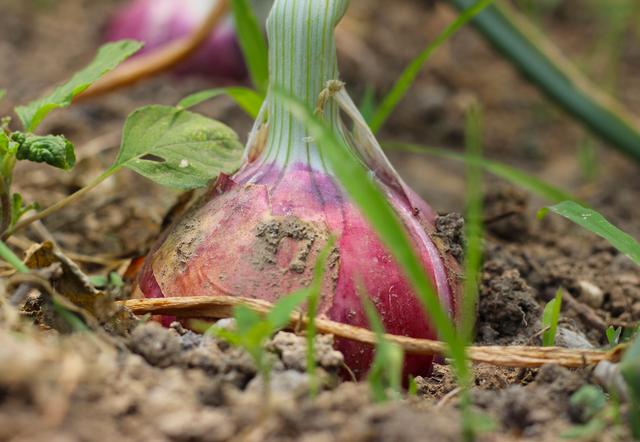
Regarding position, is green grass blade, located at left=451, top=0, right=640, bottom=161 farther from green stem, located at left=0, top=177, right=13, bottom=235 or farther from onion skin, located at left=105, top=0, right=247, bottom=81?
green stem, located at left=0, top=177, right=13, bottom=235

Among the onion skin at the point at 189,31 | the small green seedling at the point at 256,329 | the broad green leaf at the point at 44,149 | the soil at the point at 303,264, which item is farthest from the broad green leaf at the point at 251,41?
the onion skin at the point at 189,31

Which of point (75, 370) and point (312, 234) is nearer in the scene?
point (75, 370)

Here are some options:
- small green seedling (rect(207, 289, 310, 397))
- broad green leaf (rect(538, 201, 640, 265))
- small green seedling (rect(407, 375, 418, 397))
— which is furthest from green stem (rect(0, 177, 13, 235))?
broad green leaf (rect(538, 201, 640, 265))

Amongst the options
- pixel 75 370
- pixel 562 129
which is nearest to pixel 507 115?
pixel 562 129

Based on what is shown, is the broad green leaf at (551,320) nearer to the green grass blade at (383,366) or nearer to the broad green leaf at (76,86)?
the green grass blade at (383,366)

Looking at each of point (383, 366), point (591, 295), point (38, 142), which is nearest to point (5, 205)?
point (38, 142)

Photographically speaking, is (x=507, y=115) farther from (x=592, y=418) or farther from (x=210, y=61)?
(x=592, y=418)
